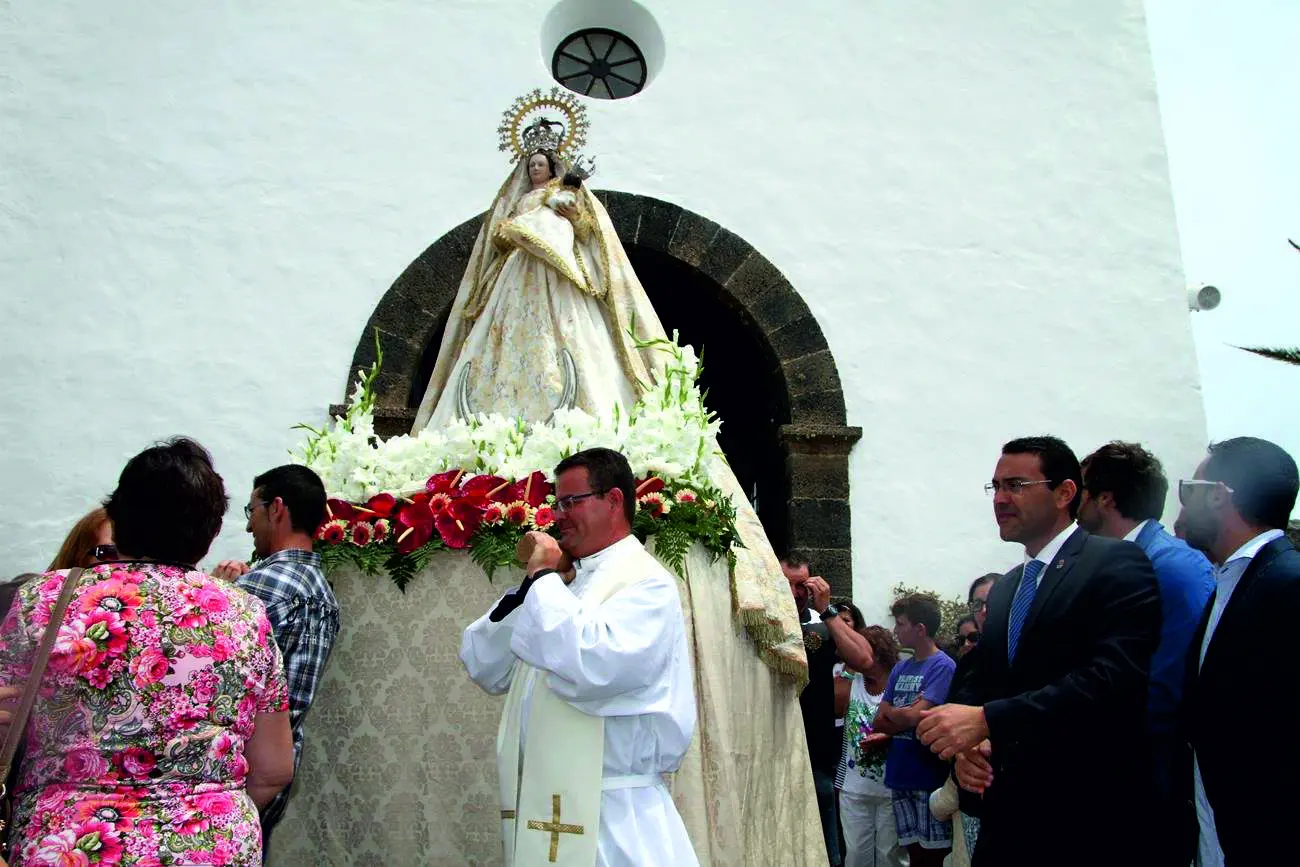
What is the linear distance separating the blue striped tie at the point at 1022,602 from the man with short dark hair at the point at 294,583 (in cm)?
157

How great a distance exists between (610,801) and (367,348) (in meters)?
4.54

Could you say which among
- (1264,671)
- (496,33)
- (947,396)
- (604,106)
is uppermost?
(496,33)

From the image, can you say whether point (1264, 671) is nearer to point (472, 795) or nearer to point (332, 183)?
point (472, 795)

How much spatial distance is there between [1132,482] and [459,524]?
1.70 metres

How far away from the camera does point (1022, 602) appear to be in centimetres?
266

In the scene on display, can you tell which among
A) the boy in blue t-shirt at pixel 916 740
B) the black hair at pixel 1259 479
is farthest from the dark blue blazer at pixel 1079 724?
A: the boy in blue t-shirt at pixel 916 740

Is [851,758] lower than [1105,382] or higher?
lower

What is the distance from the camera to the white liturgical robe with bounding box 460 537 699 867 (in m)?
2.24

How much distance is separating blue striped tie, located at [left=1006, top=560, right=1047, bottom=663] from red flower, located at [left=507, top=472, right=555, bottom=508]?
113cm

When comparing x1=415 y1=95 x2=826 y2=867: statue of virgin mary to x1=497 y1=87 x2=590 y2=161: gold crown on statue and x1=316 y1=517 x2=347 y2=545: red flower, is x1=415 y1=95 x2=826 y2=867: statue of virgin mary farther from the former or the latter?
x1=316 y1=517 x2=347 y2=545: red flower

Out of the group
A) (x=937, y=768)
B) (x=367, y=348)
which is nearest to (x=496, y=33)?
(x=367, y=348)

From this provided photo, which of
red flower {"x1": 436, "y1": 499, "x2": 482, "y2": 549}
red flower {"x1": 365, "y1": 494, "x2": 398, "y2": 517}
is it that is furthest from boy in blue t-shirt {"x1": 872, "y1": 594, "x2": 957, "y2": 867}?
red flower {"x1": 365, "y1": 494, "x2": 398, "y2": 517}

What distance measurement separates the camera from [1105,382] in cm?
685

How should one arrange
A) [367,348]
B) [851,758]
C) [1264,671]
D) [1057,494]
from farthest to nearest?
[367,348] < [851,758] < [1057,494] < [1264,671]
